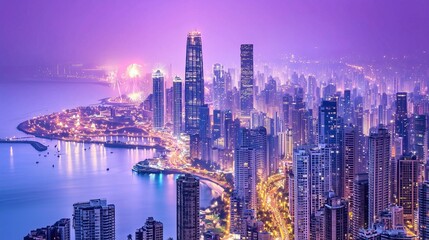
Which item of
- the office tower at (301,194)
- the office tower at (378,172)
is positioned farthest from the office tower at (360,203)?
the office tower at (301,194)

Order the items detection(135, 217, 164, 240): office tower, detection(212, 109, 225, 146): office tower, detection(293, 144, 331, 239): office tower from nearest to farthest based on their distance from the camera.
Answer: detection(135, 217, 164, 240): office tower < detection(293, 144, 331, 239): office tower < detection(212, 109, 225, 146): office tower

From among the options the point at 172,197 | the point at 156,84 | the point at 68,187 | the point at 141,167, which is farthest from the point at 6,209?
the point at 156,84

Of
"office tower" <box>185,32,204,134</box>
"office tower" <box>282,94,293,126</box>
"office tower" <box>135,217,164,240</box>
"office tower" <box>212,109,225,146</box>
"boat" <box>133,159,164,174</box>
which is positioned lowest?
"office tower" <box>135,217,164,240</box>

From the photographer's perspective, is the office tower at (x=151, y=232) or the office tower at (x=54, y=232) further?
the office tower at (x=151, y=232)

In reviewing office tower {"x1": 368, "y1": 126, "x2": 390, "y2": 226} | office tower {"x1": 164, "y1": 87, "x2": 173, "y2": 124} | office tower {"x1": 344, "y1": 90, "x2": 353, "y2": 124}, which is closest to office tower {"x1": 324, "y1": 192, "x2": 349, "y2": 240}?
office tower {"x1": 368, "y1": 126, "x2": 390, "y2": 226}

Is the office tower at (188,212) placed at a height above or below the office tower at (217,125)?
below

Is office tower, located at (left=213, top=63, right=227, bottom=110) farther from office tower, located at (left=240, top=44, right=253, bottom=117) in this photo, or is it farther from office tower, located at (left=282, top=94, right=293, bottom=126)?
office tower, located at (left=282, top=94, right=293, bottom=126)

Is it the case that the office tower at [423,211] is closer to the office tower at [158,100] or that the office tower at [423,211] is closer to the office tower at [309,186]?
the office tower at [309,186]

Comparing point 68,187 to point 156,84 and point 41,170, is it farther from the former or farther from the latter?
point 156,84
